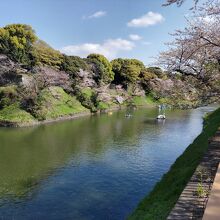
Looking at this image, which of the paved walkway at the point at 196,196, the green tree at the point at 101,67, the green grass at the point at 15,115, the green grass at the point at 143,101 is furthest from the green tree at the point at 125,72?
the paved walkway at the point at 196,196

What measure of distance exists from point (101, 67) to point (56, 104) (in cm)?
2440

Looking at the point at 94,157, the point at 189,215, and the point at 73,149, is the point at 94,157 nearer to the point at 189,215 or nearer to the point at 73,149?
the point at 73,149

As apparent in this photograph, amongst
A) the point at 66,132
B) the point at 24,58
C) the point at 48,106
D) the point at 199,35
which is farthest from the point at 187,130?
the point at 24,58

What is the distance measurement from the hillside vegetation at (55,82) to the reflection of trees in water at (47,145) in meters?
5.89

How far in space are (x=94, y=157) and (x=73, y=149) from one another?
3.85 metres

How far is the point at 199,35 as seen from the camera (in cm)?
1491

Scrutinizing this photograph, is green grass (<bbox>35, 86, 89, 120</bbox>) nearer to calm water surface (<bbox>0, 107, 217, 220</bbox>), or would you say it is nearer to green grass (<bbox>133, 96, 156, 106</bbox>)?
calm water surface (<bbox>0, 107, 217, 220</bbox>)

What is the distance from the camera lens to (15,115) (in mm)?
46500

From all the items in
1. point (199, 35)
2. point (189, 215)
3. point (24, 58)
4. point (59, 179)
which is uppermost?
point (24, 58)

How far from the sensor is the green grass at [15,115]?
45.5 metres

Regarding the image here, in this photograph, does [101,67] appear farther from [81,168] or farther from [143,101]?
[81,168]

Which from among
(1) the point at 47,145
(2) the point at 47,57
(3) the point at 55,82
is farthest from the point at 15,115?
(2) the point at 47,57

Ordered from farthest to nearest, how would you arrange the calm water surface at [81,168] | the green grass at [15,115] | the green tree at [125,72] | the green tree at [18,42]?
the green tree at [125,72] < the green tree at [18,42] < the green grass at [15,115] < the calm water surface at [81,168]

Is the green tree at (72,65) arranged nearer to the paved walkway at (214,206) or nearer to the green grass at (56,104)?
the green grass at (56,104)
